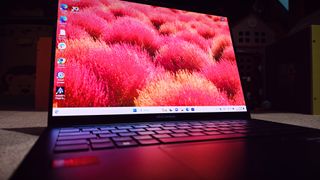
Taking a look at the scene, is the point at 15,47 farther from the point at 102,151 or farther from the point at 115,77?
the point at 102,151

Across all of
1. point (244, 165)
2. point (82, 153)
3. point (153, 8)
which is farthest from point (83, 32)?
point (244, 165)

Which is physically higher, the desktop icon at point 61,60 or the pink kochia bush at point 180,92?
the desktop icon at point 61,60

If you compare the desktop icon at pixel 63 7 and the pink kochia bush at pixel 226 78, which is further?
the pink kochia bush at pixel 226 78

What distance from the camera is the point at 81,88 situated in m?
0.47

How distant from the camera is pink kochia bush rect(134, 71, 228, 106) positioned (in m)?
0.52

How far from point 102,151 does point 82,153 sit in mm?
24

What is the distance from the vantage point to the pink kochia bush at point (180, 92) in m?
0.52

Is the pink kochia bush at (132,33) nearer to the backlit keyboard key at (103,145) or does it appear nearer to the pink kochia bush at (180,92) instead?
the pink kochia bush at (180,92)

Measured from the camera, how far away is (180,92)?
0.56 m

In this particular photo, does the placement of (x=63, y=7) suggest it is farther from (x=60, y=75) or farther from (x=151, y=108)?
(x=151, y=108)

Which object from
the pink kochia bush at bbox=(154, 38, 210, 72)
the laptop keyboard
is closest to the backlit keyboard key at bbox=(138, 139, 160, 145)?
the laptop keyboard

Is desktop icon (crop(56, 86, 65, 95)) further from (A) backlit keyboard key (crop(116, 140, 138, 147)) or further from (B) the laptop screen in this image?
(A) backlit keyboard key (crop(116, 140, 138, 147))

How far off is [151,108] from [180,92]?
0.09 metres

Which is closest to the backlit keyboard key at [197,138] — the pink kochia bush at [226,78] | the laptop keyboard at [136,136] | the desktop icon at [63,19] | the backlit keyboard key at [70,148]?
the laptop keyboard at [136,136]
